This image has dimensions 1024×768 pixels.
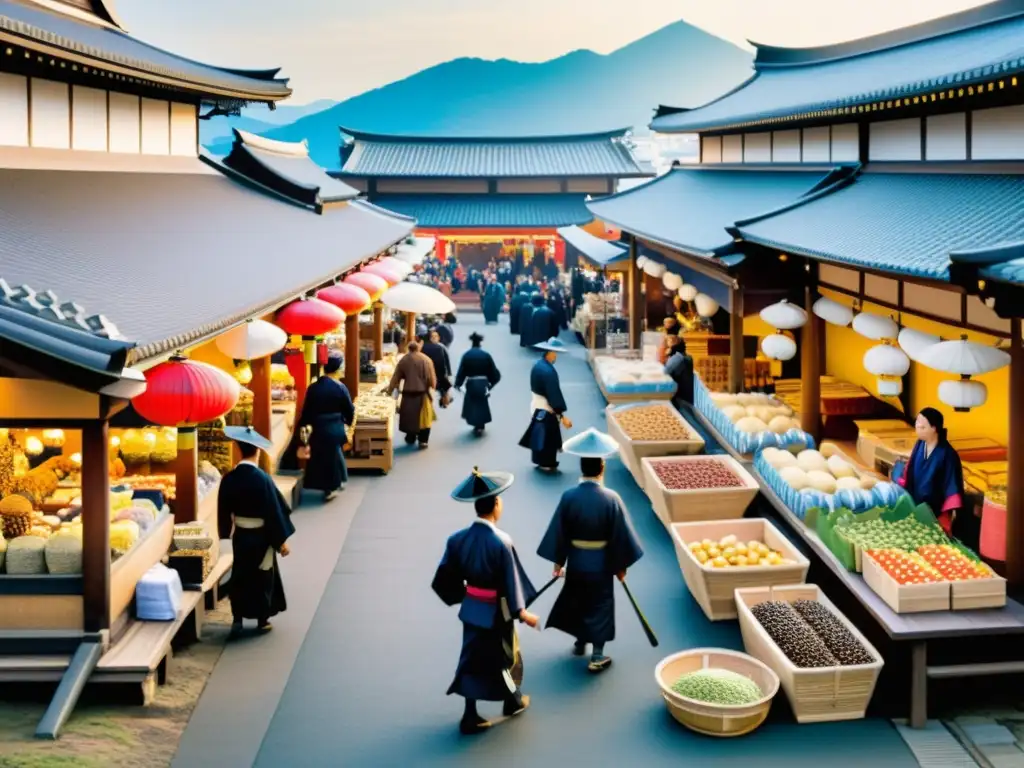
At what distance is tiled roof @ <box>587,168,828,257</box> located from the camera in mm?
15634

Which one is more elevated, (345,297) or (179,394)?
(345,297)

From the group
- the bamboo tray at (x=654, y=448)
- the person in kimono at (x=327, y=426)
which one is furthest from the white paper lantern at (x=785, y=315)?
the person in kimono at (x=327, y=426)

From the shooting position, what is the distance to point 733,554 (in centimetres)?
966

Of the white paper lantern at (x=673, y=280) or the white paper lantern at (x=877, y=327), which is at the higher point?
the white paper lantern at (x=673, y=280)

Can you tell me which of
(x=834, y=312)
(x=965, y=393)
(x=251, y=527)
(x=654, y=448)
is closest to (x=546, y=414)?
(x=654, y=448)

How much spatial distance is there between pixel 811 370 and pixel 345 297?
6059 millimetres

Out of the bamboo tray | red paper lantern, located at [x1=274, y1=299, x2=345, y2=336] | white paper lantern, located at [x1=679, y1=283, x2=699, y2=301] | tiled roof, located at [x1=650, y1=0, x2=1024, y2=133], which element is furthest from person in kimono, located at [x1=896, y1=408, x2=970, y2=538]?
white paper lantern, located at [x1=679, y1=283, x2=699, y2=301]

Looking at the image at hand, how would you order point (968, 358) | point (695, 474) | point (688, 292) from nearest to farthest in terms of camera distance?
point (968, 358)
point (695, 474)
point (688, 292)

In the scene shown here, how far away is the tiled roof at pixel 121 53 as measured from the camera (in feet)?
34.7

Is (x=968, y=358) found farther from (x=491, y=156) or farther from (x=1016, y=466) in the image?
(x=491, y=156)

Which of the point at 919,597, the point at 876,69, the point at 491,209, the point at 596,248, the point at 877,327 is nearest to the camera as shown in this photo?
the point at 919,597

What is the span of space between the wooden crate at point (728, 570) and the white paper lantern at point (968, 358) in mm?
1930

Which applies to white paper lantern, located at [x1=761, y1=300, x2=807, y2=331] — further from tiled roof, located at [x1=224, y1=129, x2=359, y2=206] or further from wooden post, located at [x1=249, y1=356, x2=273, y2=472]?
tiled roof, located at [x1=224, y1=129, x2=359, y2=206]

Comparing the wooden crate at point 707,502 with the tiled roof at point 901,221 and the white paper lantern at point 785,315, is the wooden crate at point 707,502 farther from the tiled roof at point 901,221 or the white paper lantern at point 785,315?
the tiled roof at point 901,221
